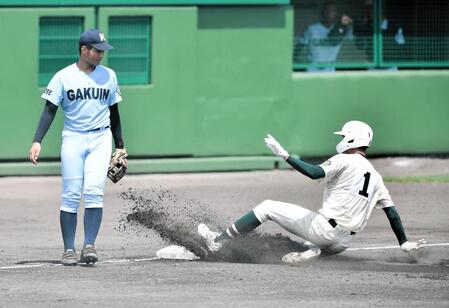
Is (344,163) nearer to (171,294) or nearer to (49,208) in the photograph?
(171,294)

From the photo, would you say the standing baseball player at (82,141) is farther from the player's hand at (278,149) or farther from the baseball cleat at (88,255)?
the player's hand at (278,149)

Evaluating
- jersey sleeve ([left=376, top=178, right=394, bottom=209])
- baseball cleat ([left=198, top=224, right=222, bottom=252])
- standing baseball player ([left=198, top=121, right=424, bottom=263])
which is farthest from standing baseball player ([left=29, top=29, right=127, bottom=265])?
jersey sleeve ([left=376, top=178, right=394, bottom=209])

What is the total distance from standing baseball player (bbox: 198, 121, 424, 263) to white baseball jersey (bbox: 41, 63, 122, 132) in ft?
4.40

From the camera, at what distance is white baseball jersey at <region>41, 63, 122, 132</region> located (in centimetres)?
997

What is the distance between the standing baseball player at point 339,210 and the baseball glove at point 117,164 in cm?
89

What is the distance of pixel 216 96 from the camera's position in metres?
17.2

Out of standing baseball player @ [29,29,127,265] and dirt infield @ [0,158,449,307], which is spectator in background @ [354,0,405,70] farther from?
standing baseball player @ [29,29,127,265]

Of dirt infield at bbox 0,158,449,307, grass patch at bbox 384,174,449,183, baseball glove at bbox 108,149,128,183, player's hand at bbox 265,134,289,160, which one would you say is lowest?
dirt infield at bbox 0,158,449,307

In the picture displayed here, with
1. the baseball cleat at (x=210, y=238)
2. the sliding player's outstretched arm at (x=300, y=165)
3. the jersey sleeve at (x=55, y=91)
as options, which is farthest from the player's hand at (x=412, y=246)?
the jersey sleeve at (x=55, y=91)

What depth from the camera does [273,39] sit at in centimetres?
1742

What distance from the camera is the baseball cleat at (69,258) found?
986cm

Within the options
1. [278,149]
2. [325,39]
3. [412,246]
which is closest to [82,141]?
[278,149]

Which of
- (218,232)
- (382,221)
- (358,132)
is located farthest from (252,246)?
(382,221)

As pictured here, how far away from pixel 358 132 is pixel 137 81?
7.27 metres
